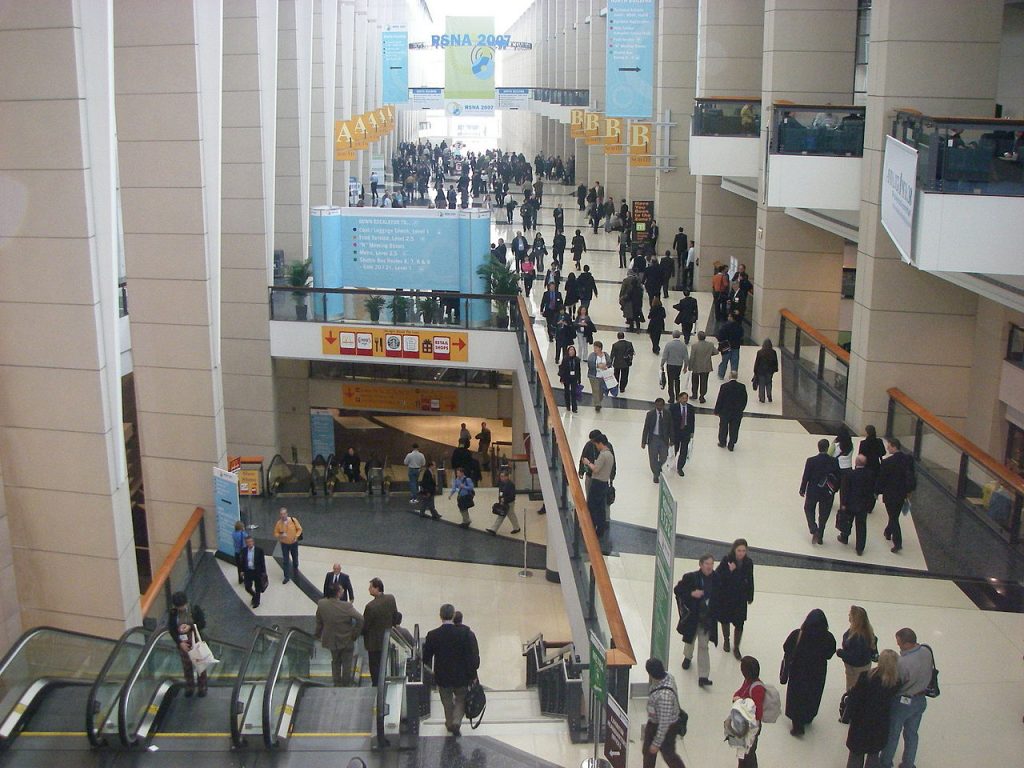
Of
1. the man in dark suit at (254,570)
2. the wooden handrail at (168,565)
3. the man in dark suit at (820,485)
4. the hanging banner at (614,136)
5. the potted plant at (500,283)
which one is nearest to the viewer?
the man in dark suit at (820,485)

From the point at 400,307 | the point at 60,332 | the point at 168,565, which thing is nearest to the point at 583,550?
the point at 60,332

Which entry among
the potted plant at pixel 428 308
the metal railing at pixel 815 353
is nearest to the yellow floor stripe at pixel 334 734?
the metal railing at pixel 815 353

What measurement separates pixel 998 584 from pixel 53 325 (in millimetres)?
→ 10186

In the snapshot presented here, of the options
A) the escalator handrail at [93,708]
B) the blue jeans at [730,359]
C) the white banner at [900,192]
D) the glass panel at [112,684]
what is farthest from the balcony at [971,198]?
the escalator handrail at [93,708]

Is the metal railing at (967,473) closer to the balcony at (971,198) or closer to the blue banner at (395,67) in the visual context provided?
the balcony at (971,198)

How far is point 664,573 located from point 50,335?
7.96m

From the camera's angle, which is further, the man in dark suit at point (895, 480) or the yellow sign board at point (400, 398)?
the yellow sign board at point (400, 398)

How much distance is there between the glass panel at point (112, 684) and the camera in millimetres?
8320

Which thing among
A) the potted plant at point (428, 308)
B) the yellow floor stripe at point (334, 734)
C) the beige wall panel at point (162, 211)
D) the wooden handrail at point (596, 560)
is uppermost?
the beige wall panel at point (162, 211)

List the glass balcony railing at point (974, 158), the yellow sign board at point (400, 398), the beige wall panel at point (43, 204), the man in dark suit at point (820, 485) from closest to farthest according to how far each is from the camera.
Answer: the glass balcony railing at point (974, 158)
the man in dark suit at point (820, 485)
the beige wall panel at point (43, 204)
the yellow sign board at point (400, 398)

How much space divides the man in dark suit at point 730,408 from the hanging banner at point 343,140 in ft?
53.8

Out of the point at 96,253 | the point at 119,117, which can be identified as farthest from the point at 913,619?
the point at 119,117

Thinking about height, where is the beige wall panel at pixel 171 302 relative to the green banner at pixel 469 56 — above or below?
below

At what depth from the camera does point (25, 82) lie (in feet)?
37.7
